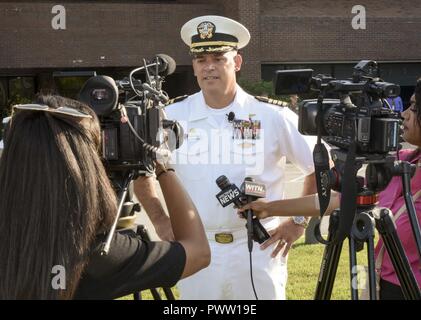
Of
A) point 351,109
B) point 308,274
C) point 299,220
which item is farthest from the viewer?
point 308,274

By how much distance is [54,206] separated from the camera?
1571 mm

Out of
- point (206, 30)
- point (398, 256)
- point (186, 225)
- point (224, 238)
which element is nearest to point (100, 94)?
point (186, 225)

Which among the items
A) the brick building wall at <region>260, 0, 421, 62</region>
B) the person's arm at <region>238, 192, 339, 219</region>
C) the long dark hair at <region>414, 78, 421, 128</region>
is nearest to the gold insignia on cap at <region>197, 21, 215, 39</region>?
the person's arm at <region>238, 192, 339, 219</region>

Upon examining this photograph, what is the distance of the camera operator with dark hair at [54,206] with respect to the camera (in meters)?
1.57

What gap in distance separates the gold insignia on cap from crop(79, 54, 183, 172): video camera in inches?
45.4

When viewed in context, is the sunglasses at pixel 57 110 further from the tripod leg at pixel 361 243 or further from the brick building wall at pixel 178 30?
the brick building wall at pixel 178 30

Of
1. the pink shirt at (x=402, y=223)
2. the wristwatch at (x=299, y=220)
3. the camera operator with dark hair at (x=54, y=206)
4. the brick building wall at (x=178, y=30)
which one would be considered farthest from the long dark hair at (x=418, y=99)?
the brick building wall at (x=178, y=30)

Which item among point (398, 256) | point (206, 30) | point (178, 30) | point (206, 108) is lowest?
point (398, 256)

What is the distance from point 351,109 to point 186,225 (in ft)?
2.42

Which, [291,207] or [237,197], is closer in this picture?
[237,197]

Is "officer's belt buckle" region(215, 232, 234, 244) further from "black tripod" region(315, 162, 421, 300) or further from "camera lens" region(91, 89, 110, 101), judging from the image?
"camera lens" region(91, 89, 110, 101)

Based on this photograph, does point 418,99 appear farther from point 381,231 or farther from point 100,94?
point 100,94

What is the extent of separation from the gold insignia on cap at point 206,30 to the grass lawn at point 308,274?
5.95 feet
